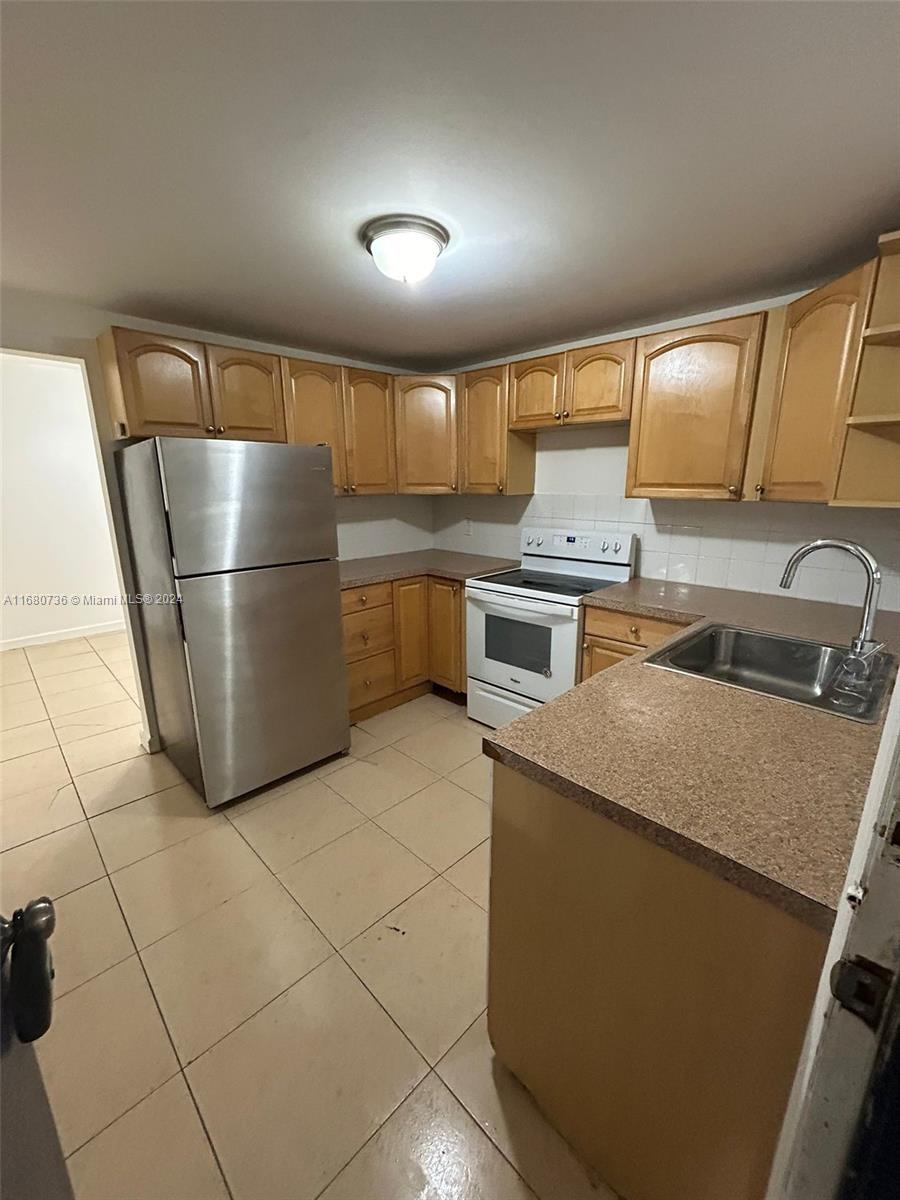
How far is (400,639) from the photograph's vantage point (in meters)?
2.99

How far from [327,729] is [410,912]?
40.8 inches

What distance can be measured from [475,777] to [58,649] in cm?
399

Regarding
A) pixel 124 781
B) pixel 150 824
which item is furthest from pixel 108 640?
pixel 150 824

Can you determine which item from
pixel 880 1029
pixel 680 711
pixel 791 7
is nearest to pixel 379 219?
pixel 791 7

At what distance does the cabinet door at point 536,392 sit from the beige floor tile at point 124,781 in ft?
8.70

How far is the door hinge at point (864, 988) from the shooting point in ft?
1.30

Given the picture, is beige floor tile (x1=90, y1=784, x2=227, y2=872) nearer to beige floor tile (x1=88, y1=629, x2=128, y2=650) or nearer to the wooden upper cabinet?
beige floor tile (x1=88, y1=629, x2=128, y2=650)

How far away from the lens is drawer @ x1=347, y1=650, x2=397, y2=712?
282 centimetres

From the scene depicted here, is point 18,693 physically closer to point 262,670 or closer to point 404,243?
point 262,670

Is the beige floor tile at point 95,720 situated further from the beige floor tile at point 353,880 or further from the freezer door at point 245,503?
the beige floor tile at point 353,880

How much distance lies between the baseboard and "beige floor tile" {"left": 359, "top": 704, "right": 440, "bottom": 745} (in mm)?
2687

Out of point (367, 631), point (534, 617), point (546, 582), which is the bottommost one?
point (367, 631)

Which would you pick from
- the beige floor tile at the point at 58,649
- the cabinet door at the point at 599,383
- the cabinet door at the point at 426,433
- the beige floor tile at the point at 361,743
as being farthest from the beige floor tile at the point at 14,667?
the cabinet door at the point at 599,383

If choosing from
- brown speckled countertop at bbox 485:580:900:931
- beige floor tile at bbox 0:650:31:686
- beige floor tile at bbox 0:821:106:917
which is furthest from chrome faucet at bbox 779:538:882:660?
beige floor tile at bbox 0:650:31:686
